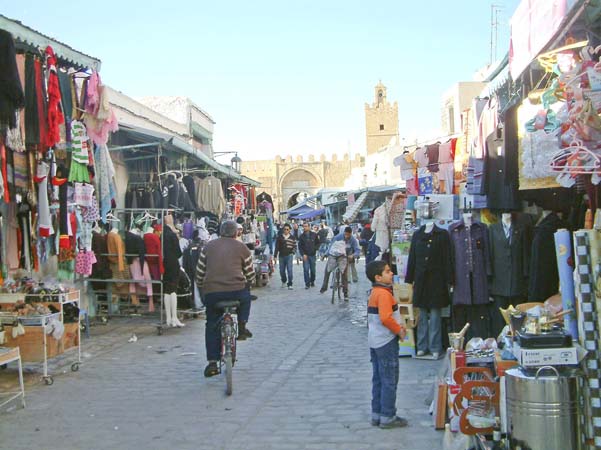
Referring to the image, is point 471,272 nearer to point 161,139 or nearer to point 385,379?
point 385,379

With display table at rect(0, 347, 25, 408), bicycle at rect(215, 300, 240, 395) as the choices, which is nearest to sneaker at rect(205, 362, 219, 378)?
bicycle at rect(215, 300, 240, 395)

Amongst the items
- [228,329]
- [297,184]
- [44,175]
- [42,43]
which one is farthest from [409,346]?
[297,184]

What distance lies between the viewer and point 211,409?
20.1ft

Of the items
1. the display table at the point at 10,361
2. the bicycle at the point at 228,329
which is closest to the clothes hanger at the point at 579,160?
the bicycle at the point at 228,329

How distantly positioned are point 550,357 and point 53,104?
6.00 metres

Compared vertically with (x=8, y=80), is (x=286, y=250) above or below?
below

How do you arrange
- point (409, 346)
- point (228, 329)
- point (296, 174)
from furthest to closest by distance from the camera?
point (296, 174)
point (409, 346)
point (228, 329)

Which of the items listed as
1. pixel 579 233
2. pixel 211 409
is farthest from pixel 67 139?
pixel 579 233

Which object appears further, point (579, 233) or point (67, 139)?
point (67, 139)

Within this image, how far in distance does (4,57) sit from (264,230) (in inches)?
644

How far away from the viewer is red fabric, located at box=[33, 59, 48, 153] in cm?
718

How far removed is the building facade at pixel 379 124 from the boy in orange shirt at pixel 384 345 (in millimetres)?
73809

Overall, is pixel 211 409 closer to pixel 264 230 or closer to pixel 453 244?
pixel 453 244

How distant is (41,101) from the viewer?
7.23 meters
